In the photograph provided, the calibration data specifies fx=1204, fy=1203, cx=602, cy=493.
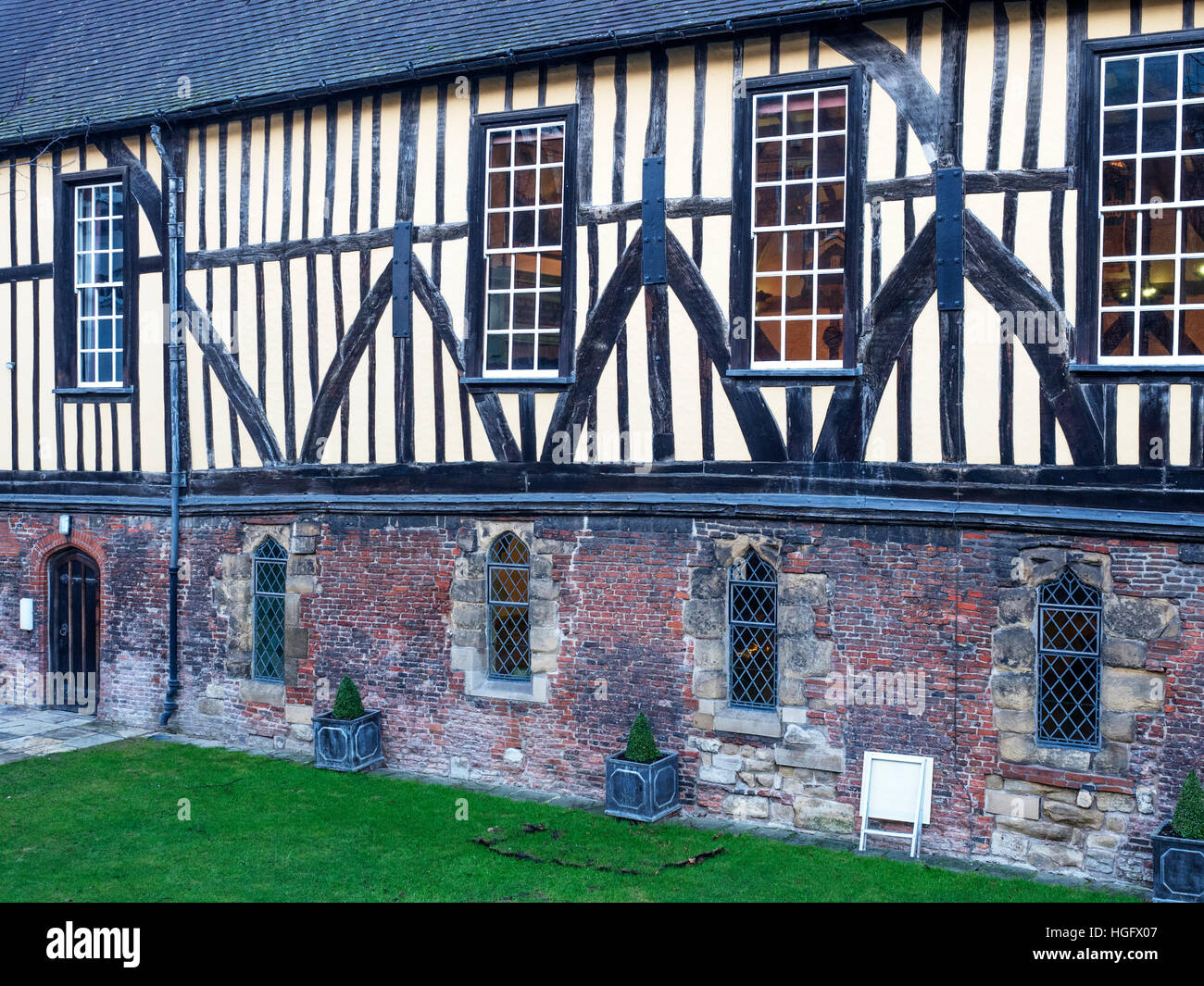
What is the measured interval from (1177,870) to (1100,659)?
164 cm

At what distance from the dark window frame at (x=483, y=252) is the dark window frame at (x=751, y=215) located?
5.47 ft

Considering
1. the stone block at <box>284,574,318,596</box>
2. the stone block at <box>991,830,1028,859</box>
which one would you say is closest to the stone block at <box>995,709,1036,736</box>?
the stone block at <box>991,830,1028,859</box>

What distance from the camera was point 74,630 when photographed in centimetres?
1514

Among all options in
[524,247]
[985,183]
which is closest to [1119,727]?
[985,183]

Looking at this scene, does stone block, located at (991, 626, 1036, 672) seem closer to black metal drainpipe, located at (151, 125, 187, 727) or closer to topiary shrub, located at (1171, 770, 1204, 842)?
topiary shrub, located at (1171, 770, 1204, 842)

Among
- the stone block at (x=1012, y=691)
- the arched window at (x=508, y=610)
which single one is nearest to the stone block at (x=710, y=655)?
the arched window at (x=508, y=610)

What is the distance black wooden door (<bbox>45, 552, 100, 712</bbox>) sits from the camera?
15023 mm

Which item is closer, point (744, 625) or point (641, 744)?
point (641, 744)

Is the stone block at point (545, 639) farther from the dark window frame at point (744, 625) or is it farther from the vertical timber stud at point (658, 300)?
the vertical timber stud at point (658, 300)

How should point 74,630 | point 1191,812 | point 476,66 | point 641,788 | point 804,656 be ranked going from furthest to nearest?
point 74,630 → point 476,66 → point 641,788 → point 804,656 → point 1191,812

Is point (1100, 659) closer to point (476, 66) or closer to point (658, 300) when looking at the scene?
point (658, 300)

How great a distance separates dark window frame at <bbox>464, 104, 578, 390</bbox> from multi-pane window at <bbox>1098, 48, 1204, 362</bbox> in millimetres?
4752

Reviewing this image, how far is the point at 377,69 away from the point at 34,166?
17.9ft
